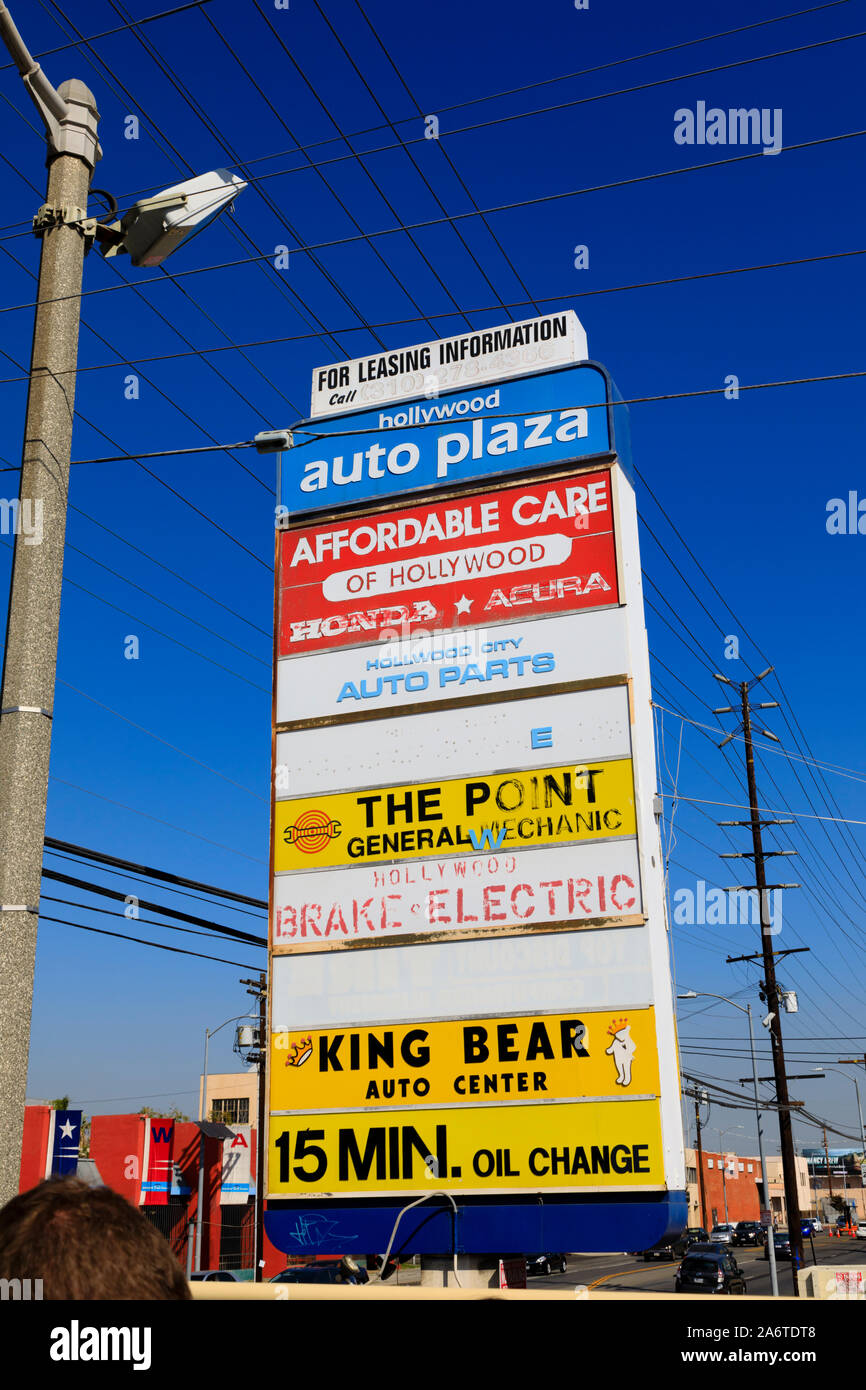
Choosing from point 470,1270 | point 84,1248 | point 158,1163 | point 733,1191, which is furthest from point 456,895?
point 733,1191

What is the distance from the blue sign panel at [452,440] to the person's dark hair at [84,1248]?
32.6 feet

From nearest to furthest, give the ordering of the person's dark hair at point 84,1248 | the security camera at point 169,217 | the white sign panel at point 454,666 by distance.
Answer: the person's dark hair at point 84,1248 < the security camera at point 169,217 < the white sign panel at point 454,666

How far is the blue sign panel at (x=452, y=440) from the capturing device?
12.1 m

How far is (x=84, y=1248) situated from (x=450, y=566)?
33.7ft

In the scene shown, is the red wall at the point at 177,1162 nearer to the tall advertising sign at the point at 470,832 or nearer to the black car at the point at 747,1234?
the tall advertising sign at the point at 470,832

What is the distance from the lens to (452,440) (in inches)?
502

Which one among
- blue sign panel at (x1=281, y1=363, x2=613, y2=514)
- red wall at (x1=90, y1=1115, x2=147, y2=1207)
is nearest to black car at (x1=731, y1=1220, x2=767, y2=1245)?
red wall at (x1=90, y1=1115, x2=147, y2=1207)

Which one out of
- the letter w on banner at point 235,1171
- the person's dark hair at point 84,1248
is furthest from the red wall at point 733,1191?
the person's dark hair at point 84,1248

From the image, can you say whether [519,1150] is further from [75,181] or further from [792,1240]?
[792,1240]

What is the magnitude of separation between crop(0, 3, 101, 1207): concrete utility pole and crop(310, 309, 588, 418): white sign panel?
432 cm

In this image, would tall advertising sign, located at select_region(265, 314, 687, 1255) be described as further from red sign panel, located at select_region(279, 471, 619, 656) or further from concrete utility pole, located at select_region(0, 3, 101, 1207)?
concrete utility pole, located at select_region(0, 3, 101, 1207)

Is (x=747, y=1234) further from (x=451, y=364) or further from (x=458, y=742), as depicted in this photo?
(x=451, y=364)
